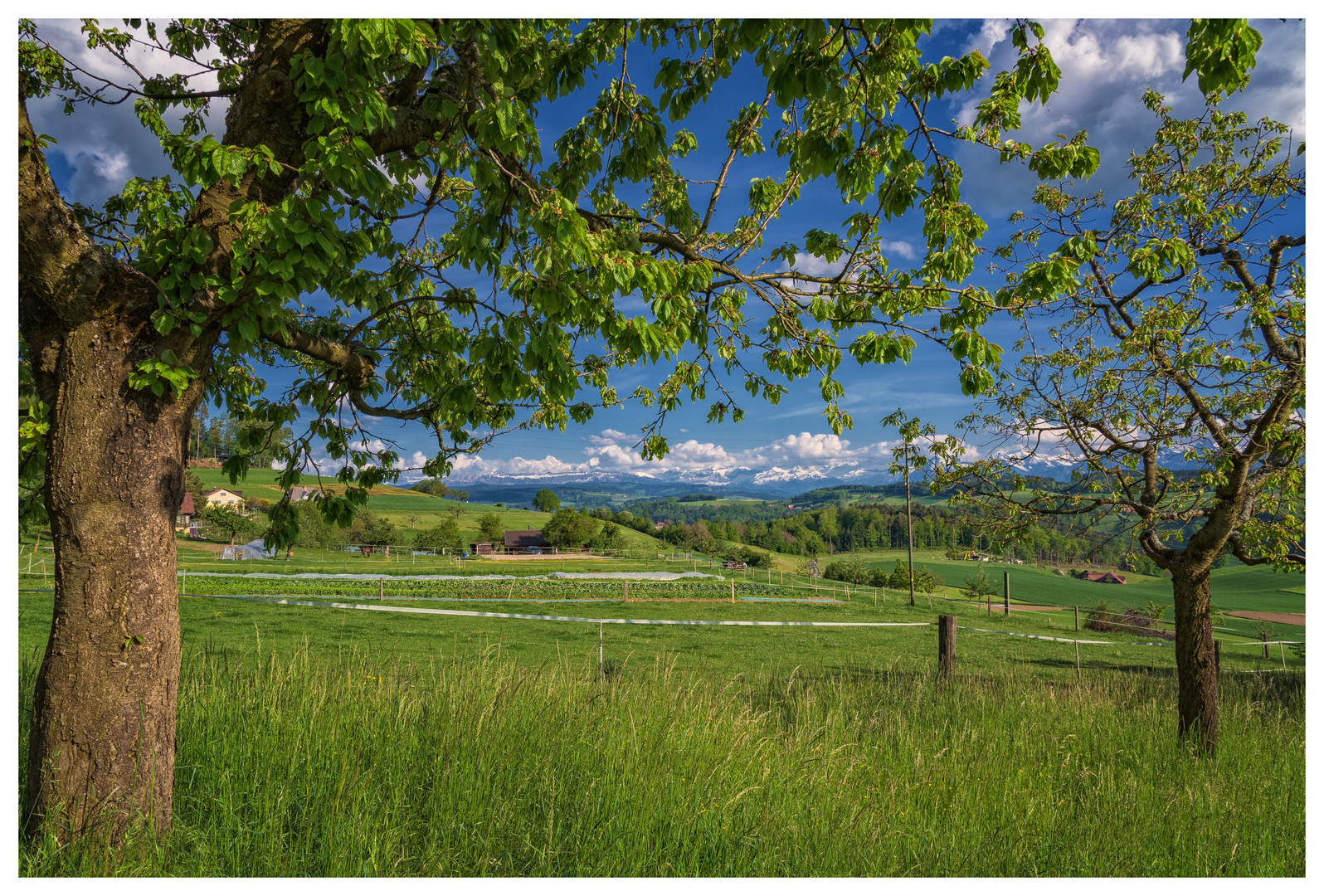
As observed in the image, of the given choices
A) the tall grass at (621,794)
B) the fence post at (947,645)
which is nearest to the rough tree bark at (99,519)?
the tall grass at (621,794)

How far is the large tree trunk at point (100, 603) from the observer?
2990 mm

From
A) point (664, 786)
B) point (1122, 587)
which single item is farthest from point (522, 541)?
point (664, 786)

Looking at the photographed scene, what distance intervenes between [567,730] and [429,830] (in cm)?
118

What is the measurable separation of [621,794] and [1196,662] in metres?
6.40

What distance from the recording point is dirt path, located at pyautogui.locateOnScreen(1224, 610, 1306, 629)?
45.2 metres

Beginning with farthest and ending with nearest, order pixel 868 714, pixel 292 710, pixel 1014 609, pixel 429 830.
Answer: pixel 1014 609, pixel 868 714, pixel 292 710, pixel 429 830

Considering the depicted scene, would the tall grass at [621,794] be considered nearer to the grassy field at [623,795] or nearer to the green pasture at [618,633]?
the grassy field at [623,795]

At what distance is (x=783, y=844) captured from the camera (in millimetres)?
3391

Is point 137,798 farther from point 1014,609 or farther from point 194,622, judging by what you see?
point 1014,609

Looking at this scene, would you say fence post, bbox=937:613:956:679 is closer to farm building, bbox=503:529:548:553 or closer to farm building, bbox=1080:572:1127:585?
farm building, bbox=503:529:548:553

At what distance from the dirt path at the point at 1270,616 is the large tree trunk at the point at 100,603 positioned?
2490 inches

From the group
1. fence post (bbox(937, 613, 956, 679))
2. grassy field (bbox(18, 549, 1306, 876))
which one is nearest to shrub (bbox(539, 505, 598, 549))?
fence post (bbox(937, 613, 956, 679))

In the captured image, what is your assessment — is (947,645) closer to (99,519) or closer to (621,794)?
(621,794)

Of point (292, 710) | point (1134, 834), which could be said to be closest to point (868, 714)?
point (1134, 834)
